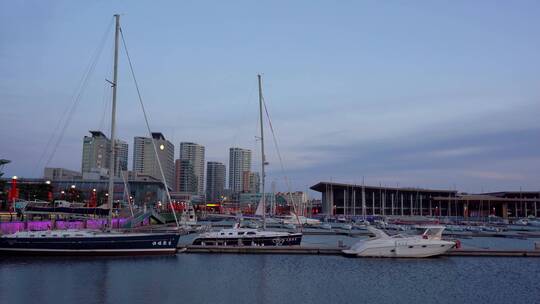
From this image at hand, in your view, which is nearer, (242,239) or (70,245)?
(70,245)

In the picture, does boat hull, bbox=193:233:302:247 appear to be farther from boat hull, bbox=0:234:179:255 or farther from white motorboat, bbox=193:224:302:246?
boat hull, bbox=0:234:179:255

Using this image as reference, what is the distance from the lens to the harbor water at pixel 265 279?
2983cm

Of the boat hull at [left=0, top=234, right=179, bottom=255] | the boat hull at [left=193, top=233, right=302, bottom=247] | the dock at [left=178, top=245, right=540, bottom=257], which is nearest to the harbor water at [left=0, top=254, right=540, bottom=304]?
the boat hull at [left=0, top=234, right=179, bottom=255]

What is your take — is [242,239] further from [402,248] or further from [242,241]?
[402,248]

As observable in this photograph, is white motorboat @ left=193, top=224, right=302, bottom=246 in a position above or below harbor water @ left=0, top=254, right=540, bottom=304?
above

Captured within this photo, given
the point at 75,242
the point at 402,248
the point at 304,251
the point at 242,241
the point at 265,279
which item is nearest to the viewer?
the point at 265,279

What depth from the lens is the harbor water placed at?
2983 cm

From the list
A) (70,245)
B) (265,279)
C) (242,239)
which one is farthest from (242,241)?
(70,245)

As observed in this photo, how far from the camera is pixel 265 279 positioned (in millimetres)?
35781

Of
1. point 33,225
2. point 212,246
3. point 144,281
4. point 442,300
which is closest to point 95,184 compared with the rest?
point 33,225

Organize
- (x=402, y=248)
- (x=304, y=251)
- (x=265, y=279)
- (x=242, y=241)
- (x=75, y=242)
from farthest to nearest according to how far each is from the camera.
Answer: (x=242, y=241), (x=304, y=251), (x=402, y=248), (x=75, y=242), (x=265, y=279)

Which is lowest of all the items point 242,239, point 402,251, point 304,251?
point 304,251

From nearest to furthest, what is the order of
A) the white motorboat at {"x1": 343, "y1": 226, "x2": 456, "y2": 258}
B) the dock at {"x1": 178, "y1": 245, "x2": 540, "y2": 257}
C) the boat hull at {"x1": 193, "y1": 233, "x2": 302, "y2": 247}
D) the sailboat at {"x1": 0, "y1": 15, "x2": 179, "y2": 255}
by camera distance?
the sailboat at {"x1": 0, "y1": 15, "x2": 179, "y2": 255}
the white motorboat at {"x1": 343, "y1": 226, "x2": 456, "y2": 258}
the dock at {"x1": 178, "y1": 245, "x2": 540, "y2": 257}
the boat hull at {"x1": 193, "y1": 233, "x2": 302, "y2": 247}

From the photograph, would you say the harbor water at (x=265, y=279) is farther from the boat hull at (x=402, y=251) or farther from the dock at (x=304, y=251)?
the dock at (x=304, y=251)
